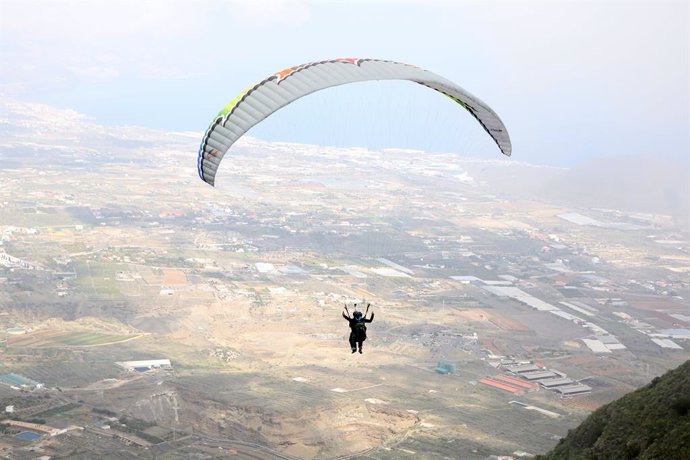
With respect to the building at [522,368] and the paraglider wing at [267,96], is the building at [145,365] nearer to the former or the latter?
the building at [522,368]

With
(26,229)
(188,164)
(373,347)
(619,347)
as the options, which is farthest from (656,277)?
(188,164)

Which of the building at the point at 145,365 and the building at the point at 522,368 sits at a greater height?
the building at the point at 522,368

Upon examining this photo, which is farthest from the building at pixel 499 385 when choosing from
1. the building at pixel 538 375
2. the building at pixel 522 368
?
the building at pixel 522 368

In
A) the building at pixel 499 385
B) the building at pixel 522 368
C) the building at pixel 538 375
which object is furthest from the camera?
the building at pixel 522 368

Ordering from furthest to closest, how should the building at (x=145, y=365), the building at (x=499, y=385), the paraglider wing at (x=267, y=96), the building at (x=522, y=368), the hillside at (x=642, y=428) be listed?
the building at (x=522, y=368) < the building at (x=499, y=385) < the building at (x=145, y=365) < the hillside at (x=642, y=428) < the paraglider wing at (x=267, y=96)

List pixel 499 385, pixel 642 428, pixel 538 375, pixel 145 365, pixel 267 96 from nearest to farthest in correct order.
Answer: pixel 267 96 → pixel 642 428 → pixel 145 365 → pixel 499 385 → pixel 538 375

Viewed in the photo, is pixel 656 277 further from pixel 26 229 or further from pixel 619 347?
pixel 26 229

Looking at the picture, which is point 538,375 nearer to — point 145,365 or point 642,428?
point 145,365

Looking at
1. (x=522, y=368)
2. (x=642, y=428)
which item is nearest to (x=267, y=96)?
(x=642, y=428)

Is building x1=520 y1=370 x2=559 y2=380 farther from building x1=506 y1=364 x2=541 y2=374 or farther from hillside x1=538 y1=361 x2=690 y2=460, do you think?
hillside x1=538 y1=361 x2=690 y2=460

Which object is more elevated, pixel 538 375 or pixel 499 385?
pixel 538 375
